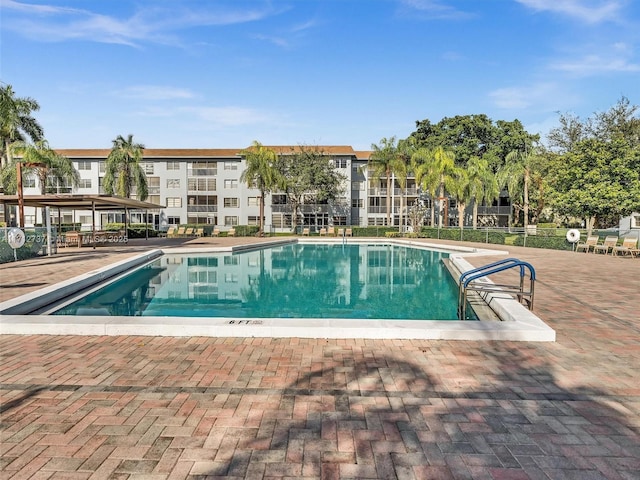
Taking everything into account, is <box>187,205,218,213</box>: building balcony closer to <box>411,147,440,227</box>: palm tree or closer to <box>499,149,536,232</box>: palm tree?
<box>411,147,440,227</box>: palm tree

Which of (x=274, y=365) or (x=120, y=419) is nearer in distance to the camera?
(x=120, y=419)

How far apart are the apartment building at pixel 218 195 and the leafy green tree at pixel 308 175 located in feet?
10.7

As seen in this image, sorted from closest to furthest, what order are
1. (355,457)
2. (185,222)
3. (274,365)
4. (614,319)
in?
1. (355,457)
2. (274,365)
3. (614,319)
4. (185,222)

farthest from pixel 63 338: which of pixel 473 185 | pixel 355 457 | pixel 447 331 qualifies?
pixel 473 185

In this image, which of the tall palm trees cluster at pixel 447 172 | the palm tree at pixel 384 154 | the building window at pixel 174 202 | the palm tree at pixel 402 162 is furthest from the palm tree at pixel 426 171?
the building window at pixel 174 202

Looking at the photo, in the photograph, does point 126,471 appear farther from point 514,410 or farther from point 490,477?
point 514,410

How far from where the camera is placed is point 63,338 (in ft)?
16.1

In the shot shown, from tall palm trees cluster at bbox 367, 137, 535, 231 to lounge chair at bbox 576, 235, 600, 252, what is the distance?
1419cm

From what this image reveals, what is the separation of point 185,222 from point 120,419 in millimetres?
44011

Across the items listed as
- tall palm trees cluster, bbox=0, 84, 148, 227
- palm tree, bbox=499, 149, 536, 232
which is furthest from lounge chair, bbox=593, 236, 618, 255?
tall palm trees cluster, bbox=0, 84, 148, 227

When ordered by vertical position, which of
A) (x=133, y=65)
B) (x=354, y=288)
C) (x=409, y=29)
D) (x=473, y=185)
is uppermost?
(x=409, y=29)

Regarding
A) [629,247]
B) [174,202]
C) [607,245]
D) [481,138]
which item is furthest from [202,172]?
[629,247]

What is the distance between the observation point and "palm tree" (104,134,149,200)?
31.8m

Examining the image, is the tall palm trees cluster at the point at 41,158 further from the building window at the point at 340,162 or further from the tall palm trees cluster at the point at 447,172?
the tall palm trees cluster at the point at 447,172
